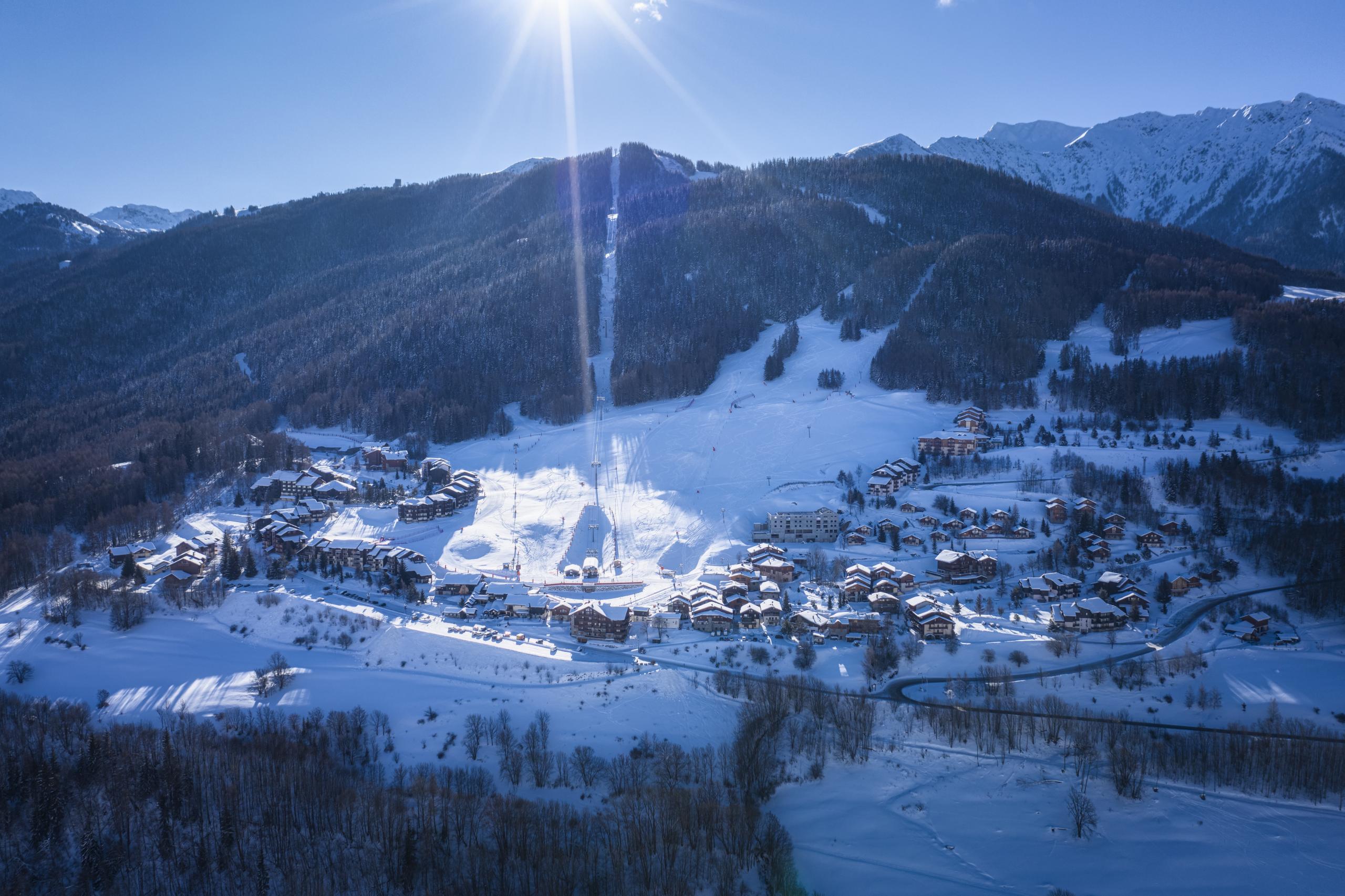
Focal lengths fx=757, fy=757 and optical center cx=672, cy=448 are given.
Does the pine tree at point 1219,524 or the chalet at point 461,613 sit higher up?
the pine tree at point 1219,524

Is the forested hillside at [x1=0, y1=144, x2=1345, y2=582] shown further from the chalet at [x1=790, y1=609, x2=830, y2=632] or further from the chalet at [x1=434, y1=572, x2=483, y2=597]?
the chalet at [x1=790, y1=609, x2=830, y2=632]

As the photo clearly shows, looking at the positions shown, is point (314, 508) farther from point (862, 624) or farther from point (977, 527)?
point (977, 527)

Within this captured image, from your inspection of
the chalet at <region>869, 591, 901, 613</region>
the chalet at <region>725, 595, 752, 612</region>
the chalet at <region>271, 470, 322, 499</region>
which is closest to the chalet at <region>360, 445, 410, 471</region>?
the chalet at <region>271, 470, 322, 499</region>

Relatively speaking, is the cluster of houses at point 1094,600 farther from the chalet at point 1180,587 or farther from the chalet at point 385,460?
the chalet at point 385,460

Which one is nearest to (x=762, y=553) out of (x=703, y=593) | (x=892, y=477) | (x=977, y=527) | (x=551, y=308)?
(x=703, y=593)

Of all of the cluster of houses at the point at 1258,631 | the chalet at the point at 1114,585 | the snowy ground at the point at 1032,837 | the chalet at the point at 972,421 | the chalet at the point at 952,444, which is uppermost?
the chalet at the point at 972,421

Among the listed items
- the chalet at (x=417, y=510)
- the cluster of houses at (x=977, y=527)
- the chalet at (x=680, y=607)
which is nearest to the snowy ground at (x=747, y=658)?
the chalet at (x=417, y=510)
